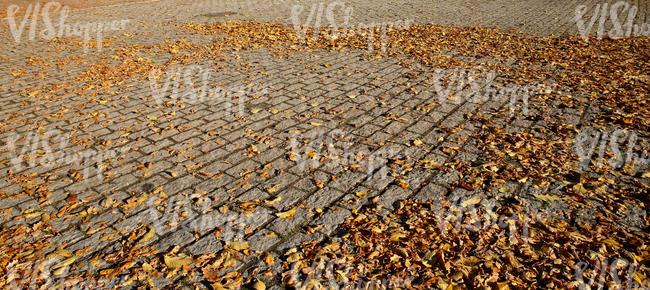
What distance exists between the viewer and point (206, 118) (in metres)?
5.93

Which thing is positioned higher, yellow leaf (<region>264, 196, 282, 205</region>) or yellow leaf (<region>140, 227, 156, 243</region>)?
yellow leaf (<region>264, 196, 282, 205</region>)

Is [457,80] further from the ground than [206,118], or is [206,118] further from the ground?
[457,80]

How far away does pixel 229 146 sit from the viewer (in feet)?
16.7

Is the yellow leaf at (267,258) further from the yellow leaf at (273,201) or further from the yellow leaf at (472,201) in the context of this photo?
the yellow leaf at (472,201)

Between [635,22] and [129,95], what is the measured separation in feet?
43.8

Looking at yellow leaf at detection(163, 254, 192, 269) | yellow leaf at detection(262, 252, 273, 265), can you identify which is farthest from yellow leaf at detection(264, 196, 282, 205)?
yellow leaf at detection(163, 254, 192, 269)

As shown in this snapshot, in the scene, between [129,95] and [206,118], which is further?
[129,95]

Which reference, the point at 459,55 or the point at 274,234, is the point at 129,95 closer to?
the point at 274,234

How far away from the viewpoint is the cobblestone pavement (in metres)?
3.73

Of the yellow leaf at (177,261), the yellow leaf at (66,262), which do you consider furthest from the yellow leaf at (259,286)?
the yellow leaf at (66,262)

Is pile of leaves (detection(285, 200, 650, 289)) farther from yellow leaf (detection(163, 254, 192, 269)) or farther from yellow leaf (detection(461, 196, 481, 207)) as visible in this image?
yellow leaf (detection(163, 254, 192, 269))

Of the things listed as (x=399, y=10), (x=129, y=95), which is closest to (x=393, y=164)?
(x=129, y=95)

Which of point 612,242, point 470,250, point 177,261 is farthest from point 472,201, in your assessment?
point 177,261

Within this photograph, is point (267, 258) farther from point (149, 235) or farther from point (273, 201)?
point (149, 235)
